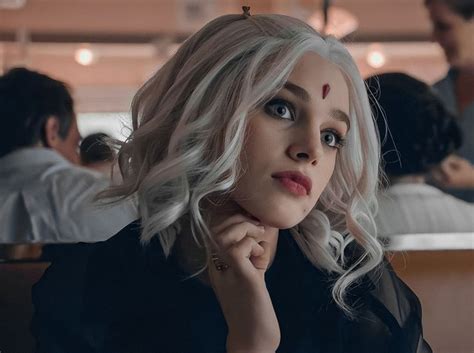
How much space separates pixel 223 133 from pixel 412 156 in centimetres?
25

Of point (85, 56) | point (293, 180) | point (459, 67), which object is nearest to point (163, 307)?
point (293, 180)

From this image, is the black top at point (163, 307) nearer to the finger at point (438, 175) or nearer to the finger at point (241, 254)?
the finger at point (241, 254)

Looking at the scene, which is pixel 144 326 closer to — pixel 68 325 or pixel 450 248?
pixel 68 325

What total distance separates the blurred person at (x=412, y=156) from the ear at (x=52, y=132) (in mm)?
318

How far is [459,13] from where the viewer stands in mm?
882

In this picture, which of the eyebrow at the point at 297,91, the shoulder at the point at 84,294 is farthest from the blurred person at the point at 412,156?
the shoulder at the point at 84,294

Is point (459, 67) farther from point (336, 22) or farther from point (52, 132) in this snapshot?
point (52, 132)

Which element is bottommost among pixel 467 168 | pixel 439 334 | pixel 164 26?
pixel 439 334

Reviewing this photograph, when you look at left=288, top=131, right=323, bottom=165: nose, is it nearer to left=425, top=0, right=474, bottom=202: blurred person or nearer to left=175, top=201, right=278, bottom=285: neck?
left=175, top=201, right=278, bottom=285: neck

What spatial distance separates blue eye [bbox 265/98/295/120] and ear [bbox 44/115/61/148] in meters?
0.23

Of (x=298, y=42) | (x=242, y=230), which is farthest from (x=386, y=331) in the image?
(x=298, y=42)

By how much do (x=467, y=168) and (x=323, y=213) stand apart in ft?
0.75

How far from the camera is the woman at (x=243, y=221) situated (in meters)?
0.68

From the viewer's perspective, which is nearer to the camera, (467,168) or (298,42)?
(298,42)
